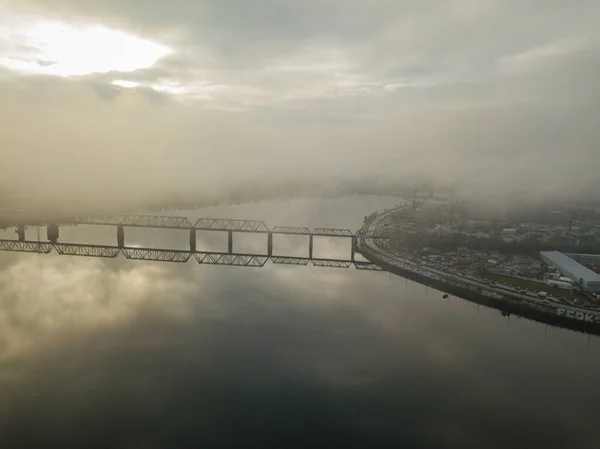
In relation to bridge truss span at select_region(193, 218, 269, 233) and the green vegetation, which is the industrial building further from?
bridge truss span at select_region(193, 218, 269, 233)

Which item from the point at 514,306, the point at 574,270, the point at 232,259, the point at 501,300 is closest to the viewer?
the point at 514,306

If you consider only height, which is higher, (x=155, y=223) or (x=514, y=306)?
(x=155, y=223)

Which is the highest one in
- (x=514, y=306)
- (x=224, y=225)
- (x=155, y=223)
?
(x=155, y=223)

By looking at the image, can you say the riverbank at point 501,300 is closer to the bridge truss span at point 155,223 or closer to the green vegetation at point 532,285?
the green vegetation at point 532,285

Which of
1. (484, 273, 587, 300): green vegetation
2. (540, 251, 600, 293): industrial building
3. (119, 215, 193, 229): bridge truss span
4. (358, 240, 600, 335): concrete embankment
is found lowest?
(358, 240, 600, 335): concrete embankment

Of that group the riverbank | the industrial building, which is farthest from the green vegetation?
the riverbank

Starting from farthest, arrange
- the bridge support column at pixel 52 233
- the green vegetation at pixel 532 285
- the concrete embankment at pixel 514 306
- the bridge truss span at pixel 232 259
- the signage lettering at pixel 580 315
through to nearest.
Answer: the bridge support column at pixel 52 233, the bridge truss span at pixel 232 259, the green vegetation at pixel 532 285, the signage lettering at pixel 580 315, the concrete embankment at pixel 514 306

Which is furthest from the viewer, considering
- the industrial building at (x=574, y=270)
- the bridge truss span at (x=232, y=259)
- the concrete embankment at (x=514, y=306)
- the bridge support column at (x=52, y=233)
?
the bridge support column at (x=52, y=233)

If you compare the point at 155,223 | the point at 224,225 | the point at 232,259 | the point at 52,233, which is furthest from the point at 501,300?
the point at 52,233

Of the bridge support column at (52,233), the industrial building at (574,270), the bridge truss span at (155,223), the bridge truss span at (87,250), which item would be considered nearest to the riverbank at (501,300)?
the industrial building at (574,270)

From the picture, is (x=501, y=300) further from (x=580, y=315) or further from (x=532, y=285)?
(x=532, y=285)
